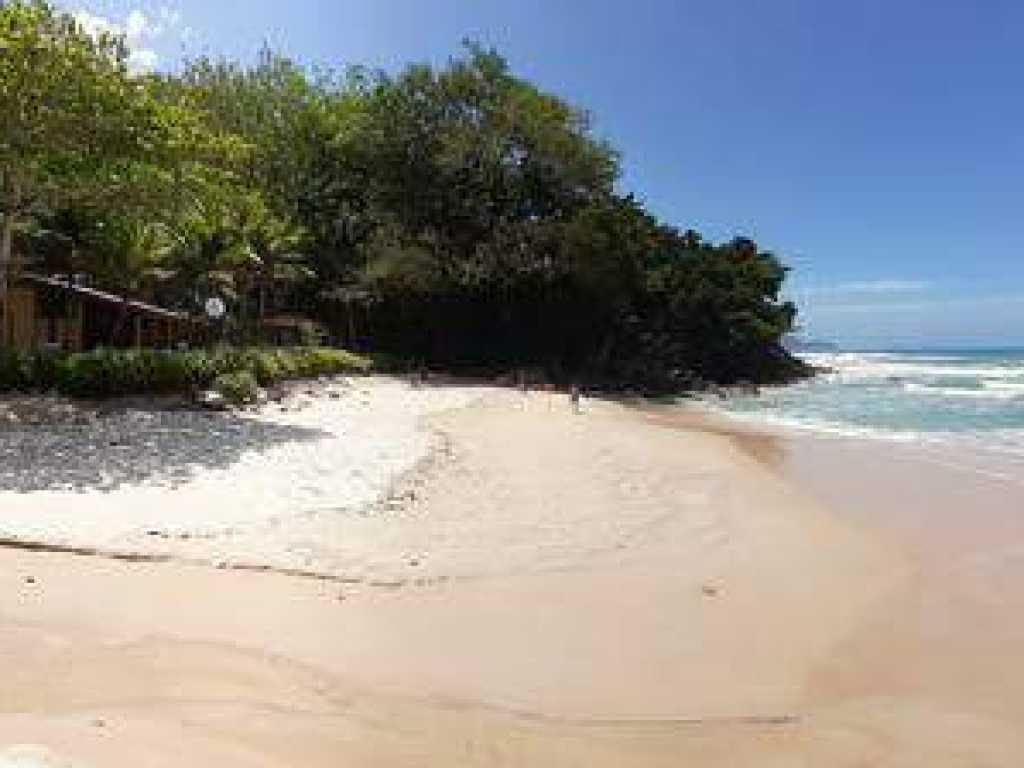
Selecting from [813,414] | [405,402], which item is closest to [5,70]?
[405,402]

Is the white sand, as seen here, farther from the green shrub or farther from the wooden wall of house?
the wooden wall of house

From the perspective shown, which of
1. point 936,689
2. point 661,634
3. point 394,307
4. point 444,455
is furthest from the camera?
point 394,307

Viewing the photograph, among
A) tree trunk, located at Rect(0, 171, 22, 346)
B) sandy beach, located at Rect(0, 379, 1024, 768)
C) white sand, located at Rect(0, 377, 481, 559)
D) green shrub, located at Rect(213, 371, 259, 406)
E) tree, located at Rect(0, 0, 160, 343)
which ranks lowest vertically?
sandy beach, located at Rect(0, 379, 1024, 768)

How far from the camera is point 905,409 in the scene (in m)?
43.7

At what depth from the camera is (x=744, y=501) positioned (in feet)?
60.6

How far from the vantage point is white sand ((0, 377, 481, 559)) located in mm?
12633

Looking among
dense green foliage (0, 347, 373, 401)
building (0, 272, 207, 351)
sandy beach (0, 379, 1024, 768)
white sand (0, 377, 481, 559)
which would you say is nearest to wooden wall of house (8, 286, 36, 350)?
building (0, 272, 207, 351)

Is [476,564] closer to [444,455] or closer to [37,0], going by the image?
[444,455]

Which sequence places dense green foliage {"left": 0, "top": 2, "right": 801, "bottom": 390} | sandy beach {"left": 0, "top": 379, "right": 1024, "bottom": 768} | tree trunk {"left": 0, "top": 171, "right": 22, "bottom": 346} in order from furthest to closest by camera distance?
dense green foliage {"left": 0, "top": 2, "right": 801, "bottom": 390}, tree trunk {"left": 0, "top": 171, "right": 22, "bottom": 346}, sandy beach {"left": 0, "top": 379, "right": 1024, "bottom": 768}

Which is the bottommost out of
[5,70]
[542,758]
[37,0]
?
[542,758]

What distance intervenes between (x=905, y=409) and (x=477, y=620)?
119ft

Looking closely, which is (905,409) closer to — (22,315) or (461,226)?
(461,226)

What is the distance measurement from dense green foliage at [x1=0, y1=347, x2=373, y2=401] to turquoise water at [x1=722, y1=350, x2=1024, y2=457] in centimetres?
1549

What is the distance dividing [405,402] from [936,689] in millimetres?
24721
